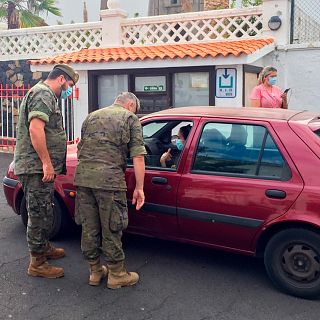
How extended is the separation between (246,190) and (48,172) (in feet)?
5.31

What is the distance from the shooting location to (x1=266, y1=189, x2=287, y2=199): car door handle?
139 inches

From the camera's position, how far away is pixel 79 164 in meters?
3.79

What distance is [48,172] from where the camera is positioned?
12.3 ft

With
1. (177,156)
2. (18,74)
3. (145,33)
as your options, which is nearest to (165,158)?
(177,156)

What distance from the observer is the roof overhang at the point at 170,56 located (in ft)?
28.0

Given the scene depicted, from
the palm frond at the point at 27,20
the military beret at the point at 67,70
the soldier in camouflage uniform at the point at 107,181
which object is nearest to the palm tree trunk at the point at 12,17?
the palm frond at the point at 27,20

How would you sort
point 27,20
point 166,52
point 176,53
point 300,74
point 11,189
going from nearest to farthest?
point 11,189 < point 176,53 < point 300,74 < point 166,52 < point 27,20

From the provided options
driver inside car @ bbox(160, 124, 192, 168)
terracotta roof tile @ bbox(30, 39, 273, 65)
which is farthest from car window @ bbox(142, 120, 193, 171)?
terracotta roof tile @ bbox(30, 39, 273, 65)

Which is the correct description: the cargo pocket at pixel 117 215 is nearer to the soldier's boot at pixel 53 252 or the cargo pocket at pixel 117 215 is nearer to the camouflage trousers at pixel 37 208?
the camouflage trousers at pixel 37 208

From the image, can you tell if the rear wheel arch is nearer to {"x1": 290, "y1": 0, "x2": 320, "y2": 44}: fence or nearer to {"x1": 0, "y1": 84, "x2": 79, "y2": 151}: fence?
{"x1": 290, "y1": 0, "x2": 320, "y2": 44}: fence

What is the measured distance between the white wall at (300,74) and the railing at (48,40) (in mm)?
4539

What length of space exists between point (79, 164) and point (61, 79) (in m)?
0.79

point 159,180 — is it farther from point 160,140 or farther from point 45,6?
point 45,6

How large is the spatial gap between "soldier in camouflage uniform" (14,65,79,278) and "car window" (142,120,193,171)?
0.86 metres
